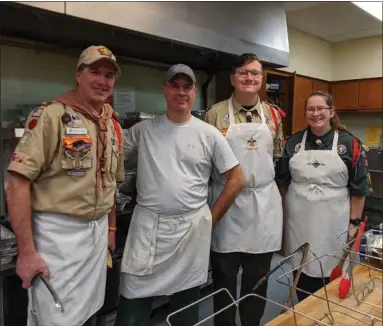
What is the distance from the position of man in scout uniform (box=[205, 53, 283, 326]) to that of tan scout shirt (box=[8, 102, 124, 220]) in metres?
0.64

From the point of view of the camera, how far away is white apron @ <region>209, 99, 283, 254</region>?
5.19ft

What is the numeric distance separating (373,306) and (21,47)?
180 centimetres

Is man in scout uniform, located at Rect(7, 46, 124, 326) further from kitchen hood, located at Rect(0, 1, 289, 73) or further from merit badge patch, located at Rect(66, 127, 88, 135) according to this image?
kitchen hood, located at Rect(0, 1, 289, 73)

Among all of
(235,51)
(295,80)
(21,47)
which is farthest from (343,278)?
(295,80)

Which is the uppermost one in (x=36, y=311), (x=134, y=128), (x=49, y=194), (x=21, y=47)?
(x=21, y=47)

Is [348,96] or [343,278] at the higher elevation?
[348,96]

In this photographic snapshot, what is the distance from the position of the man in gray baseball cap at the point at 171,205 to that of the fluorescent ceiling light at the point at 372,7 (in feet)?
6.67

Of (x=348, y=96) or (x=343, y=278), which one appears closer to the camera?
(x=343, y=278)

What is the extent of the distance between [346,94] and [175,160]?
11.1ft

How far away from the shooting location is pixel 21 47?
5.67ft

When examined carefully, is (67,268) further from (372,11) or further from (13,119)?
(372,11)

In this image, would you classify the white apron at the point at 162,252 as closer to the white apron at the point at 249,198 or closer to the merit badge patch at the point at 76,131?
the white apron at the point at 249,198

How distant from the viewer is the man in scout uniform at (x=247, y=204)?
1585 mm

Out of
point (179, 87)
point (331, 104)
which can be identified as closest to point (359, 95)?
point (331, 104)
